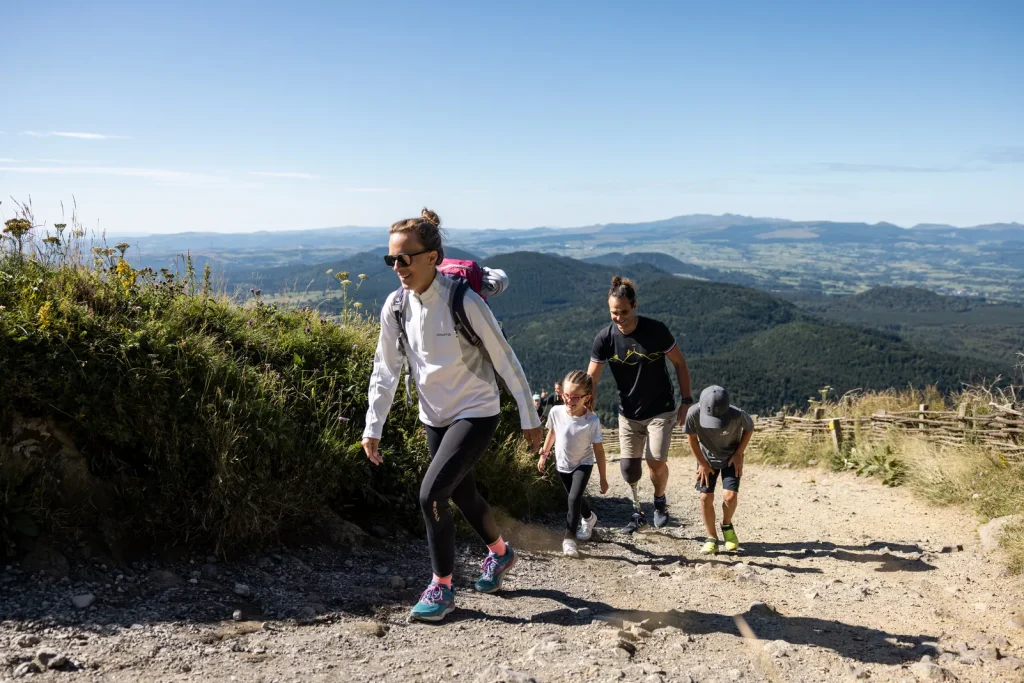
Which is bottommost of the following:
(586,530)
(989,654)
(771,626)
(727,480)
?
(586,530)

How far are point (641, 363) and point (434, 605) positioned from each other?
103 inches

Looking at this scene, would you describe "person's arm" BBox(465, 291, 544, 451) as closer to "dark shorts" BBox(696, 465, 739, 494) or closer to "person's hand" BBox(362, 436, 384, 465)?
"person's hand" BBox(362, 436, 384, 465)

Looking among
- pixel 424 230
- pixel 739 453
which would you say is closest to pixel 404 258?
pixel 424 230

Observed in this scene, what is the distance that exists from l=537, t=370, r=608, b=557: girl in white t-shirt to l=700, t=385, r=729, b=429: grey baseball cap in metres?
0.76

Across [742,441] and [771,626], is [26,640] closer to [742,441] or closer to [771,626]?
[771,626]

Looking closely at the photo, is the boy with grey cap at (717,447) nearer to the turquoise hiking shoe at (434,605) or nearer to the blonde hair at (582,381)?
the blonde hair at (582,381)

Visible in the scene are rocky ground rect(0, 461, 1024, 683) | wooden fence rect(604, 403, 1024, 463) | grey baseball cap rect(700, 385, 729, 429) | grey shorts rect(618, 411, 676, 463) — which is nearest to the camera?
rocky ground rect(0, 461, 1024, 683)

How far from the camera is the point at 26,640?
2.85 metres

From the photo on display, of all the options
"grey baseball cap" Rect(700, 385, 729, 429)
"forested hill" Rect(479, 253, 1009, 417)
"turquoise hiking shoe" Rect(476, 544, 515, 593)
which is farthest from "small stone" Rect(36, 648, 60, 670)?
"forested hill" Rect(479, 253, 1009, 417)

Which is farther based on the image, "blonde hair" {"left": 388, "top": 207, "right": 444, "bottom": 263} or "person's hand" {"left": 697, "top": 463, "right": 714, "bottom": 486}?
"person's hand" {"left": 697, "top": 463, "right": 714, "bottom": 486}

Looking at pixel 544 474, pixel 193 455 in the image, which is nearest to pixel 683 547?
pixel 544 474

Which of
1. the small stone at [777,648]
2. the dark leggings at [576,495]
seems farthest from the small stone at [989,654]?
the dark leggings at [576,495]

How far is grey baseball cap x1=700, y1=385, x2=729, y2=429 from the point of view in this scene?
201 inches

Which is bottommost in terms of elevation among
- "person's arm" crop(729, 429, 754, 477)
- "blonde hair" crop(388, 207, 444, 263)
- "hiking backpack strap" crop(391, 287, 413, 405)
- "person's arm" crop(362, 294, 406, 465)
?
"person's arm" crop(729, 429, 754, 477)
